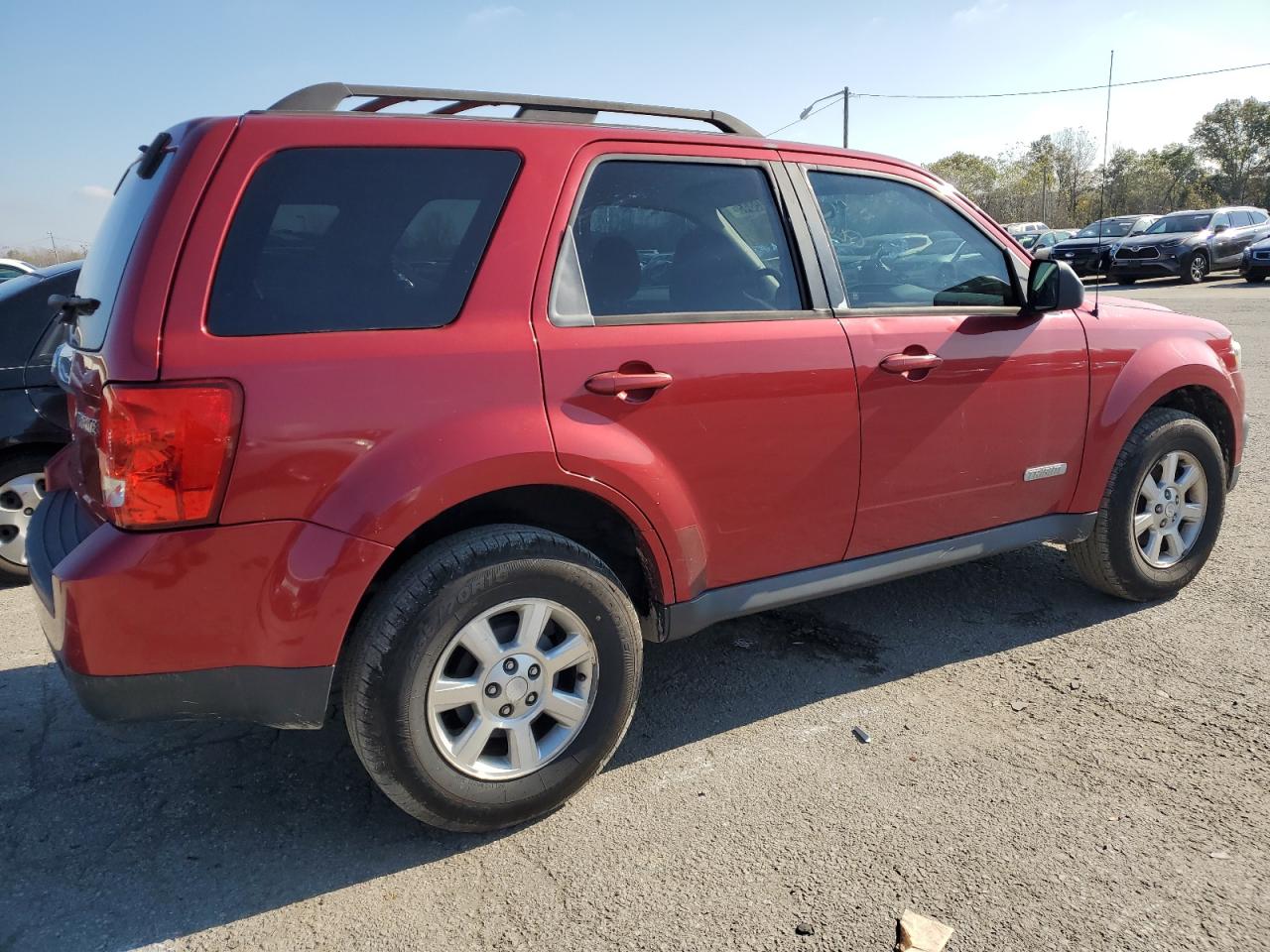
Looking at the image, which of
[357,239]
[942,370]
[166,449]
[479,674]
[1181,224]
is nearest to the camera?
[166,449]

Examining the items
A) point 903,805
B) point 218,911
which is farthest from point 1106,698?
point 218,911

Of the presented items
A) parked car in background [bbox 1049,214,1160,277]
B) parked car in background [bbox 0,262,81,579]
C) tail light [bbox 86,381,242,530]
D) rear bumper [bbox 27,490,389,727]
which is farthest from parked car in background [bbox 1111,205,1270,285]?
tail light [bbox 86,381,242,530]

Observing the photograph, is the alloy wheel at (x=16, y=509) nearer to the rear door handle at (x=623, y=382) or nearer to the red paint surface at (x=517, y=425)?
the red paint surface at (x=517, y=425)

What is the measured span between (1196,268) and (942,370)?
23.7 meters

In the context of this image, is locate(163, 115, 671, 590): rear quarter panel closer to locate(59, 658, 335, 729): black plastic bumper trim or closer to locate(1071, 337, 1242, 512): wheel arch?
locate(59, 658, 335, 729): black plastic bumper trim

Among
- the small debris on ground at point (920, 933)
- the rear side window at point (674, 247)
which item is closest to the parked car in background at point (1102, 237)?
the rear side window at point (674, 247)

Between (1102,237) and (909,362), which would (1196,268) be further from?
(909,362)

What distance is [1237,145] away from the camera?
53.0 meters

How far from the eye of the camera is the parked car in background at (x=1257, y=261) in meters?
21.0

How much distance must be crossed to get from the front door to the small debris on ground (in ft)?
4.24

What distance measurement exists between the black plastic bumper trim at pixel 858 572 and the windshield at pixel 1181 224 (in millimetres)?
23461

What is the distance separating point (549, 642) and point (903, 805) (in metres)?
1.13

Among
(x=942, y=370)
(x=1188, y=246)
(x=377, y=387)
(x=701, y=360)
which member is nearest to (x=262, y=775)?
(x=377, y=387)

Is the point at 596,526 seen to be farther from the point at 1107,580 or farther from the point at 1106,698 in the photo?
the point at 1107,580
